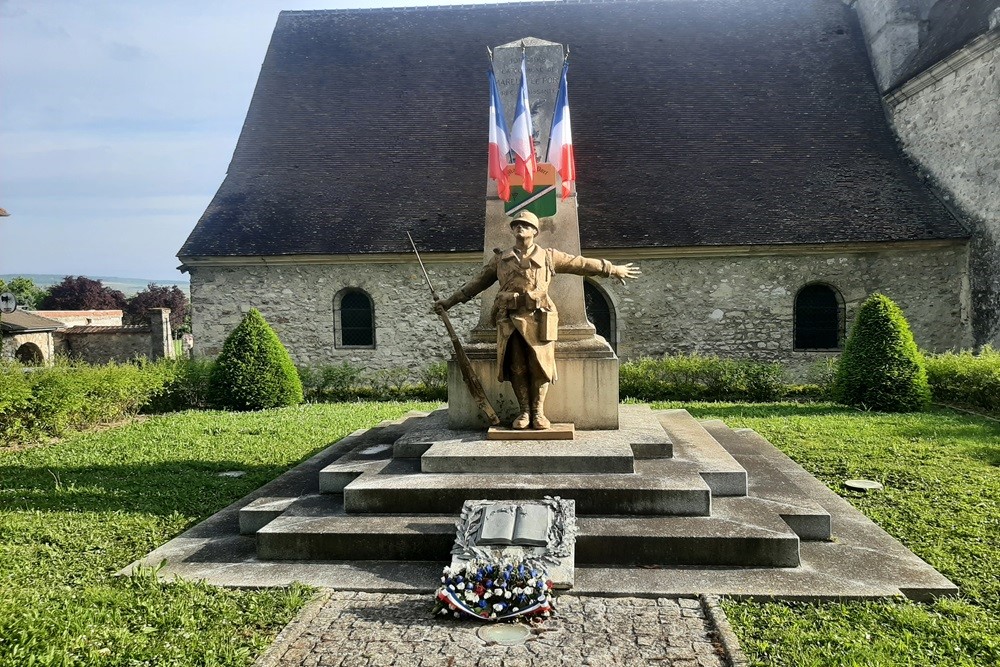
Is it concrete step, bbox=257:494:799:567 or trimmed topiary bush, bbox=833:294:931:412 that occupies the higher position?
trimmed topiary bush, bbox=833:294:931:412

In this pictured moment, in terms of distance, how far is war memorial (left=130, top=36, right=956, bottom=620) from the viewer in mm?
4453

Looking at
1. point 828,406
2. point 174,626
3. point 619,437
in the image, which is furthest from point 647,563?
point 828,406

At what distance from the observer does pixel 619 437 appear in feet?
19.5

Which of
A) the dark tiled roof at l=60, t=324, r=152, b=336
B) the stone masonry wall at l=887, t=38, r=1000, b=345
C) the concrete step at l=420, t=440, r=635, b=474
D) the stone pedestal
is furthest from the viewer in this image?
the dark tiled roof at l=60, t=324, r=152, b=336

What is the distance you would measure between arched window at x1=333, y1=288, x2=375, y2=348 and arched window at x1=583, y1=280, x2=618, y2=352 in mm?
4859

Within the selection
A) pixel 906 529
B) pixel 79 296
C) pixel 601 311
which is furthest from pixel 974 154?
pixel 79 296

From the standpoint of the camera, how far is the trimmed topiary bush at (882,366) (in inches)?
433

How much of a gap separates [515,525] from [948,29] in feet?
Result: 51.3

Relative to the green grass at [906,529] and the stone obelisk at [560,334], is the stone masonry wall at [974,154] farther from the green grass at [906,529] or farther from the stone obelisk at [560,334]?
the stone obelisk at [560,334]

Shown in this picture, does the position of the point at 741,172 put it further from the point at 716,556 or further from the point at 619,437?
the point at 716,556

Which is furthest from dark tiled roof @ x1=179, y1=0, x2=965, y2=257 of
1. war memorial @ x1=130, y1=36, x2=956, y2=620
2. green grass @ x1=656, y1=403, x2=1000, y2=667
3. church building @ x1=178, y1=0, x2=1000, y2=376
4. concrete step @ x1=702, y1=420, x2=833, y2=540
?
war memorial @ x1=130, y1=36, x2=956, y2=620

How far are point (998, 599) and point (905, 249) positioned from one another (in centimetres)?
1202

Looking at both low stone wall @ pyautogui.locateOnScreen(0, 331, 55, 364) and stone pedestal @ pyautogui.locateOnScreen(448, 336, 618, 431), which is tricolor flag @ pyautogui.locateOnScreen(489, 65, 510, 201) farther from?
low stone wall @ pyautogui.locateOnScreen(0, 331, 55, 364)

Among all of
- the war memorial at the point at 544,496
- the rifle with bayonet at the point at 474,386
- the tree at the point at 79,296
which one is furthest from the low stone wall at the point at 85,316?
the rifle with bayonet at the point at 474,386
